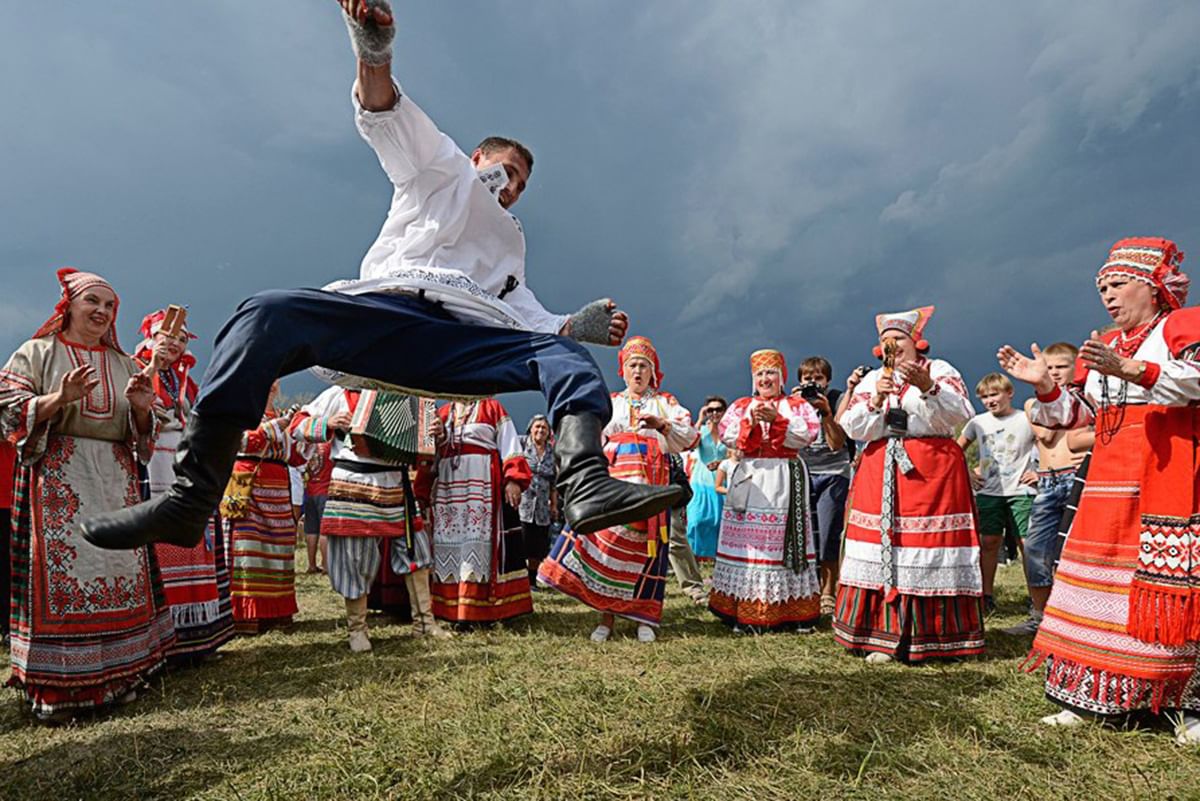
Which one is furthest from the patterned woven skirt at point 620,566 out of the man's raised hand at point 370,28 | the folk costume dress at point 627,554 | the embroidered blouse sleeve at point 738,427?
the man's raised hand at point 370,28

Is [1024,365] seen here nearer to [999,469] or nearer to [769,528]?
[769,528]

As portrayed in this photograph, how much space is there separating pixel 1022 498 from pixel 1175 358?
3.37 metres

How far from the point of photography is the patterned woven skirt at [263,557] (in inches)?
211

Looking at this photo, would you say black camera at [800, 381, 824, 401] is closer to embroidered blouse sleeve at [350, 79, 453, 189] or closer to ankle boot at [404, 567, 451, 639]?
ankle boot at [404, 567, 451, 639]

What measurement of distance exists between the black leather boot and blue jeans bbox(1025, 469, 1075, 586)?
423 centimetres

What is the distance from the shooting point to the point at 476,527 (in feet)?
18.3

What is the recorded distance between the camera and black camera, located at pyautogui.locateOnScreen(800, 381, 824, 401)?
5.77 m

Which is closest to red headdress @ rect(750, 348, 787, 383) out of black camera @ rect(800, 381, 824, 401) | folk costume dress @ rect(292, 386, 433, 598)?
black camera @ rect(800, 381, 824, 401)

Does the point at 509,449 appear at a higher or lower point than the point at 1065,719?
higher

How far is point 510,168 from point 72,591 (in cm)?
300

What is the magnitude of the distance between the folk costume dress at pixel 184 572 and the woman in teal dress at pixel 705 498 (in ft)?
17.7

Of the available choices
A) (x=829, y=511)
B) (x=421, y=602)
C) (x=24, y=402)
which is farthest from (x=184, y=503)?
(x=829, y=511)

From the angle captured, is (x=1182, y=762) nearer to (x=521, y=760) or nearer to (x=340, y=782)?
(x=521, y=760)

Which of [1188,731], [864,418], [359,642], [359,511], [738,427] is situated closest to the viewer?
[1188,731]
